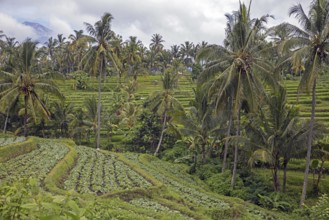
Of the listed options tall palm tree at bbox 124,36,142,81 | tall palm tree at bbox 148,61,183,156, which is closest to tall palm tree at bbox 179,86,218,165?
tall palm tree at bbox 148,61,183,156

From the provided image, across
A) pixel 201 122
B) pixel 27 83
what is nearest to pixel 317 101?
pixel 201 122

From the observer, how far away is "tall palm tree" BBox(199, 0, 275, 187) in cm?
1872

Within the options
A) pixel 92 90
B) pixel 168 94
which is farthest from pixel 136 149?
pixel 92 90

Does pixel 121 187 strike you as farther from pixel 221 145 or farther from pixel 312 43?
pixel 221 145

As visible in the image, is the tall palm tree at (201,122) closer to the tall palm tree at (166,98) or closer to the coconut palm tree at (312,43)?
the tall palm tree at (166,98)

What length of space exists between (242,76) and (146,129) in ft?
51.7

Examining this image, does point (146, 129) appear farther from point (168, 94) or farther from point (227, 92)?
point (227, 92)

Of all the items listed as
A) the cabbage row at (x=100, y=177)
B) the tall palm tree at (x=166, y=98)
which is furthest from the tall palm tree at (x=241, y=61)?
the tall palm tree at (x=166, y=98)

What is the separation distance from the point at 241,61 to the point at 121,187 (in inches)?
364

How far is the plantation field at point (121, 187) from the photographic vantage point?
11742 millimetres

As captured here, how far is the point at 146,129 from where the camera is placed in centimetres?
3325

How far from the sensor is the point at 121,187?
47.9 feet

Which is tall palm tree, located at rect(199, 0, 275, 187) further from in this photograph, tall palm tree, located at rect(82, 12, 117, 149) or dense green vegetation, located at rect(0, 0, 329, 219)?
tall palm tree, located at rect(82, 12, 117, 149)

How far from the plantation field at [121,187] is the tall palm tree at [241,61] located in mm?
5750
